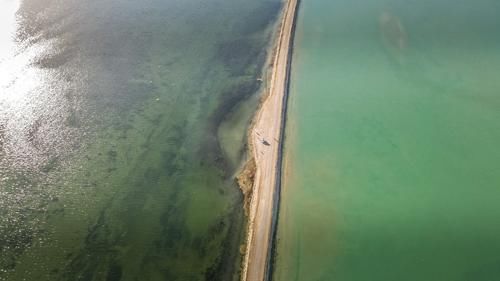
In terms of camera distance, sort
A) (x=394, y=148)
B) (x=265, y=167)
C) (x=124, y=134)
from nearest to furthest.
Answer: (x=265, y=167)
(x=394, y=148)
(x=124, y=134)

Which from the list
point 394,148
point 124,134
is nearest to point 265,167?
point 394,148

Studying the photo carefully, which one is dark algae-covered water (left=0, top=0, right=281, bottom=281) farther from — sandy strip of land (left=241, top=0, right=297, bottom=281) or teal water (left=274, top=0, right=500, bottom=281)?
teal water (left=274, top=0, right=500, bottom=281)

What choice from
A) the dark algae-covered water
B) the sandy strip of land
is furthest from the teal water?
the dark algae-covered water

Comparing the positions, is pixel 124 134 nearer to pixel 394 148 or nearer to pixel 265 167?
pixel 265 167

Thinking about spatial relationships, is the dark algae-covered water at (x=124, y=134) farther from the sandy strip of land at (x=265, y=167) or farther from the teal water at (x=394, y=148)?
the teal water at (x=394, y=148)

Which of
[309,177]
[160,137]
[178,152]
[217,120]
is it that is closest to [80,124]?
[160,137]
